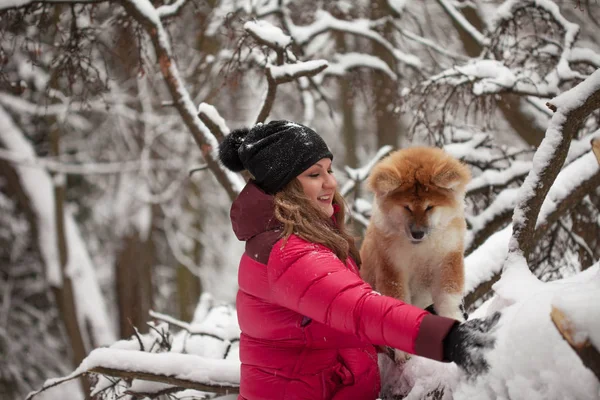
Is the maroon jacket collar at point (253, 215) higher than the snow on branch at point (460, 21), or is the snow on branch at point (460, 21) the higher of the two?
the snow on branch at point (460, 21)

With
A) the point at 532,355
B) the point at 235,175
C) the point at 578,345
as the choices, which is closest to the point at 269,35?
the point at 235,175

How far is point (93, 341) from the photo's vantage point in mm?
9930

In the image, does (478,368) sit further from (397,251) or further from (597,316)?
(397,251)

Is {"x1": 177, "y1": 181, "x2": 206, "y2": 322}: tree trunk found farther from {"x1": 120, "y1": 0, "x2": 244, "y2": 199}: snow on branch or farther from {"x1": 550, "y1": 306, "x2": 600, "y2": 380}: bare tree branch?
{"x1": 550, "y1": 306, "x2": 600, "y2": 380}: bare tree branch

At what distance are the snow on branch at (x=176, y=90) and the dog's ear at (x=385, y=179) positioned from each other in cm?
218

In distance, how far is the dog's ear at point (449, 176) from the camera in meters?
2.76

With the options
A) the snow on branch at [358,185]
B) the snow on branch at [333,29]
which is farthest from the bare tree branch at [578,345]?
the snow on branch at [333,29]

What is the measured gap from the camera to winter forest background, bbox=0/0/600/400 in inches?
89.9

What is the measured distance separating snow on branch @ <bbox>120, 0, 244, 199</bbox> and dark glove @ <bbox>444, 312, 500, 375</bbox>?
10.6 feet

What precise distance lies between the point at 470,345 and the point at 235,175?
3568 millimetres

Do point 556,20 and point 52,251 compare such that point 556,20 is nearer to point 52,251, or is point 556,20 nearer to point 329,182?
point 329,182

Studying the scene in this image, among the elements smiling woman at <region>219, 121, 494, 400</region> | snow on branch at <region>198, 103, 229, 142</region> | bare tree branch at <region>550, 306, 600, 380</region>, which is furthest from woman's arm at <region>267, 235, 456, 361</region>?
snow on branch at <region>198, 103, 229, 142</region>

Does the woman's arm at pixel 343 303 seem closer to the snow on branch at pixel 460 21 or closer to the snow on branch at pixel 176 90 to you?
the snow on branch at pixel 176 90

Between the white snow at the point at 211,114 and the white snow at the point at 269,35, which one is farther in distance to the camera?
the white snow at the point at 211,114
